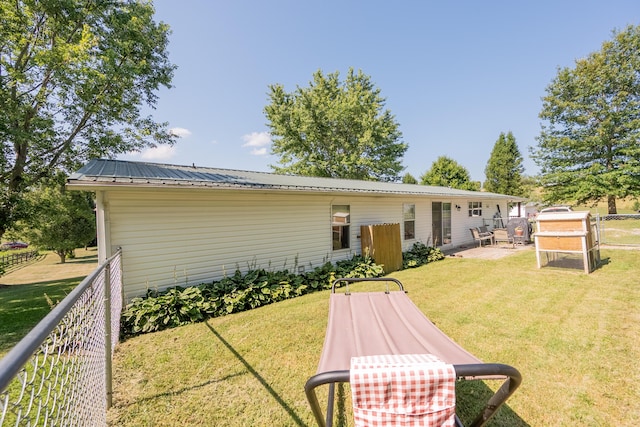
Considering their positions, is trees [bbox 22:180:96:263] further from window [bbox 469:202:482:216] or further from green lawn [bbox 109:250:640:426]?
window [bbox 469:202:482:216]

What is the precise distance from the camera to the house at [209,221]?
489 cm

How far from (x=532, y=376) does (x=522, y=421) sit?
0.79 m

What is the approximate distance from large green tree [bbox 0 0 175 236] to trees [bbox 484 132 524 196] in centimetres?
3379

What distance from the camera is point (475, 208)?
562 inches

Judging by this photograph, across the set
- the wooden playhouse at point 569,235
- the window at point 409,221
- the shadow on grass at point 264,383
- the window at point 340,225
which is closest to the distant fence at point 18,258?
the window at point 340,225

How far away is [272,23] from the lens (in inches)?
426

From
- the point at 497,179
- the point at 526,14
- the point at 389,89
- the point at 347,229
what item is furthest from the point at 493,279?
the point at 497,179

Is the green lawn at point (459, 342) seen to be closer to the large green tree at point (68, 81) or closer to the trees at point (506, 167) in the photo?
the large green tree at point (68, 81)

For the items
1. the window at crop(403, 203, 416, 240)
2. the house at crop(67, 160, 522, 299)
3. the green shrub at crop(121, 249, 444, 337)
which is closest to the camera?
the green shrub at crop(121, 249, 444, 337)

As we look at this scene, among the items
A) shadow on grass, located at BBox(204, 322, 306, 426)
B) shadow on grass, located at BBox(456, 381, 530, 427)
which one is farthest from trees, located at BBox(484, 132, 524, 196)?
shadow on grass, located at BBox(204, 322, 306, 426)

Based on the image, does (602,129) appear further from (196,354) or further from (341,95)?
(196,354)

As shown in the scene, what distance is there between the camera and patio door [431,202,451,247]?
38.7 feet

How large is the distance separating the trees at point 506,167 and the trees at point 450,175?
12.8 feet

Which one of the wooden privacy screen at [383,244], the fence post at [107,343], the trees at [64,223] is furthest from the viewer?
the trees at [64,223]
